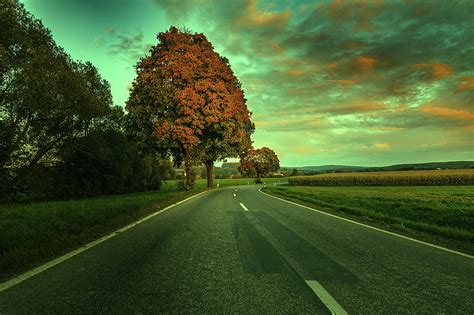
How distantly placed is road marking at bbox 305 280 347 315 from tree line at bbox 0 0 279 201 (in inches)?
724

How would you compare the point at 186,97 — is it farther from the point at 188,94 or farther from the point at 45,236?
the point at 45,236

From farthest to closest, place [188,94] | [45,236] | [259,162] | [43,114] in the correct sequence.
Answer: [259,162] < [188,94] < [43,114] < [45,236]

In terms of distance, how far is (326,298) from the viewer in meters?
3.91

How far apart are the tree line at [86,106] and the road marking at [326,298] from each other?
1838cm

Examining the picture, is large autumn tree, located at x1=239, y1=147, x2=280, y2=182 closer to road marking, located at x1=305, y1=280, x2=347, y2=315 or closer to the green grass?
the green grass

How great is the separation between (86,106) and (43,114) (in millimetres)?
2892

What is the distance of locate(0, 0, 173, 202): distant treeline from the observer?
18328mm

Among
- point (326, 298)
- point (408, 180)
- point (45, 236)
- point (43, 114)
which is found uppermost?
point (43, 114)

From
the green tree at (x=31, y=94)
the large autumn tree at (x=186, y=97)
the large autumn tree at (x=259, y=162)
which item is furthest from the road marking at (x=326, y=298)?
the large autumn tree at (x=259, y=162)

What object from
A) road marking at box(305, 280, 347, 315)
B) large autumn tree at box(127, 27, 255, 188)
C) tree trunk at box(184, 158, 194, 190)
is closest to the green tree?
large autumn tree at box(127, 27, 255, 188)

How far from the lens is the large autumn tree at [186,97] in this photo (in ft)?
82.0

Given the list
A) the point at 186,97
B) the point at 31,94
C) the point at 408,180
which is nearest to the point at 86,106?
the point at 31,94

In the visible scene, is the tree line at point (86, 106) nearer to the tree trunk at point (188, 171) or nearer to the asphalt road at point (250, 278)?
the tree trunk at point (188, 171)

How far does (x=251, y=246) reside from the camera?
6812 mm
